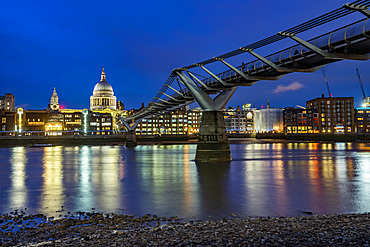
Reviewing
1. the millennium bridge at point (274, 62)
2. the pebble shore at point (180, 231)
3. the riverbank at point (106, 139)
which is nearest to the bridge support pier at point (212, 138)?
the millennium bridge at point (274, 62)

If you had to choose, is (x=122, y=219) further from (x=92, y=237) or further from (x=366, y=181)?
(x=366, y=181)

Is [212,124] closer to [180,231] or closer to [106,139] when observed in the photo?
[180,231]

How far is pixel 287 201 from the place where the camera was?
20.5 meters

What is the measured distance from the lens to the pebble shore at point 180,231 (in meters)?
11.3

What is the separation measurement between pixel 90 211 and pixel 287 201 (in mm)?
11203

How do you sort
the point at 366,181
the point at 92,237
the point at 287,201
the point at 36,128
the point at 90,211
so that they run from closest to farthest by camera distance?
the point at 92,237, the point at 90,211, the point at 287,201, the point at 366,181, the point at 36,128

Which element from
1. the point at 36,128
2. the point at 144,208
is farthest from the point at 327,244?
the point at 36,128

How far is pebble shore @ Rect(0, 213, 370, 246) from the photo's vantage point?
1129cm

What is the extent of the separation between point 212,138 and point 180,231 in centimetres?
2891

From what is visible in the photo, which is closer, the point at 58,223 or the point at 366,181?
the point at 58,223

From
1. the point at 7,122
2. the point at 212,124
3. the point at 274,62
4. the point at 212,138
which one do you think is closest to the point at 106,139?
the point at 7,122

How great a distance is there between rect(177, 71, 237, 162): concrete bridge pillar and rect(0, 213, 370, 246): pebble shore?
1001 inches

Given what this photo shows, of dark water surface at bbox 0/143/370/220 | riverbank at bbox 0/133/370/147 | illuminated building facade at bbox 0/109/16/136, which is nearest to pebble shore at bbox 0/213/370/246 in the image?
dark water surface at bbox 0/143/370/220

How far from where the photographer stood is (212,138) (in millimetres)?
41719
